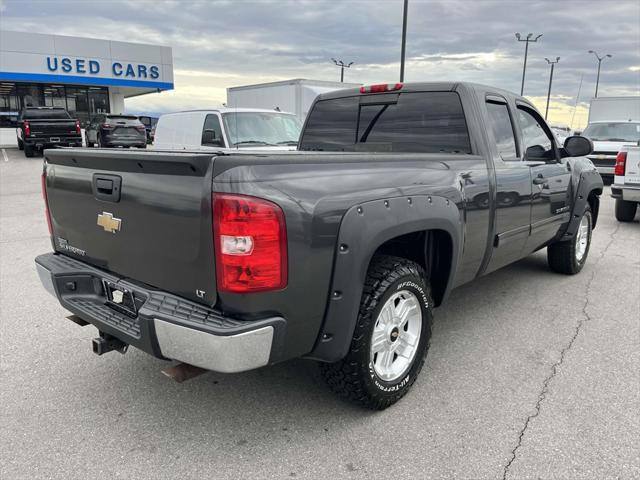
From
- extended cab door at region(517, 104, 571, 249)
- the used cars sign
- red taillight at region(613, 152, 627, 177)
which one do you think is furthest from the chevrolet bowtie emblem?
the used cars sign

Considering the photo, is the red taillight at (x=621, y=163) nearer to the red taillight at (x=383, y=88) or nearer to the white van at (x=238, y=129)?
the white van at (x=238, y=129)

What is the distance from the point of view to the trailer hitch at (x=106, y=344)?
2.76 m

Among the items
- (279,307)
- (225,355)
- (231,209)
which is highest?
(231,209)

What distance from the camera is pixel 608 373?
3.52m

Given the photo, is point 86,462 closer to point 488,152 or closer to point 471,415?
point 471,415

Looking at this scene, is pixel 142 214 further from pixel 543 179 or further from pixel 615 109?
pixel 615 109

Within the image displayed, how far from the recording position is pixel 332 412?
302 centimetres

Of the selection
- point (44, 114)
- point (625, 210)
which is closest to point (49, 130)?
point (44, 114)

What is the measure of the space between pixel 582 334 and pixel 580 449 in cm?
172

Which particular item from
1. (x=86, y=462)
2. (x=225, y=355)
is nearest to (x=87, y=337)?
(x=86, y=462)

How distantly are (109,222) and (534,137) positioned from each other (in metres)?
3.63

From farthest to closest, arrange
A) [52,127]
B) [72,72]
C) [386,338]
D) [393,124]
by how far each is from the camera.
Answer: [72,72], [52,127], [393,124], [386,338]

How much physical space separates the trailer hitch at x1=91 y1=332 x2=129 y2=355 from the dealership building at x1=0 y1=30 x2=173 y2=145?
31.3m

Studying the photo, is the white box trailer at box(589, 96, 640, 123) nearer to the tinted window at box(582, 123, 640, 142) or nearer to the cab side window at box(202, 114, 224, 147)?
the tinted window at box(582, 123, 640, 142)
